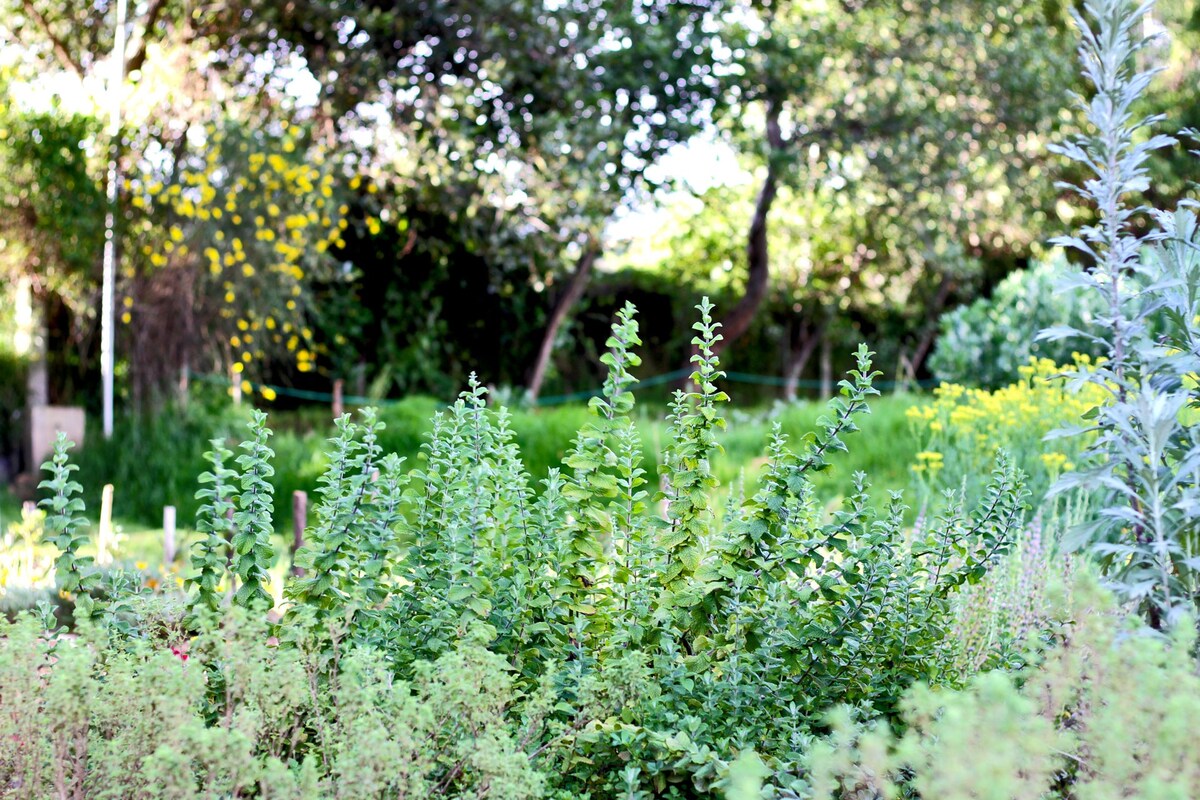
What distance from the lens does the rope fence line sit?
28.9ft

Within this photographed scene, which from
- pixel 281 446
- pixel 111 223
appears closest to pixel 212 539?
pixel 281 446

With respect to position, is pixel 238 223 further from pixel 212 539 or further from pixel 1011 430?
pixel 212 539

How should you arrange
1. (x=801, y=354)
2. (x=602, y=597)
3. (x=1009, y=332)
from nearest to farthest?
1. (x=602, y=597)
2. (x=1009, y=332)
3. (x=801, y=354)

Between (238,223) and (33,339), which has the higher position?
(238,223)

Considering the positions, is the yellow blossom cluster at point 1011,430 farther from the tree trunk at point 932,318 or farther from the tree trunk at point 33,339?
the tree trunk at point 932,318

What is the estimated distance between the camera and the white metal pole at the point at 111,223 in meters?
8.27

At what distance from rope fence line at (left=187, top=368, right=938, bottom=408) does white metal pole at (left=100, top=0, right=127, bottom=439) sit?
23.6 inches

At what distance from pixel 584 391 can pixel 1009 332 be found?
580 cm

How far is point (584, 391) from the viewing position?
13156 millimetres

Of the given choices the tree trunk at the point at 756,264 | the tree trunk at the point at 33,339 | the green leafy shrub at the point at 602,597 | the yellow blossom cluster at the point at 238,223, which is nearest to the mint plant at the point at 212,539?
the green leafy shrub at the point at 602,597

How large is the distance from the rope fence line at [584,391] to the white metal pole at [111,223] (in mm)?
599

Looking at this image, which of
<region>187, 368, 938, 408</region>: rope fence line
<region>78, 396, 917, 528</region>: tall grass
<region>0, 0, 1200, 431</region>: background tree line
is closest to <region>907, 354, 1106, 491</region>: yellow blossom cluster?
<region>78, 396, 917, 528</region>: tall grass

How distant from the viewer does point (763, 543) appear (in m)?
2.46

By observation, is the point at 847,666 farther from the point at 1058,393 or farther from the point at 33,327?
the point at 33,327
